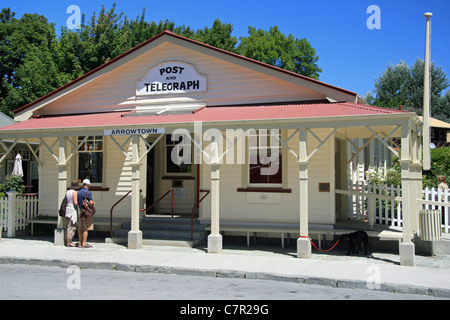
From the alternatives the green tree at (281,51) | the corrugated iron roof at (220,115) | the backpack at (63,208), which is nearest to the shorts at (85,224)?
the backpack at (63,208)

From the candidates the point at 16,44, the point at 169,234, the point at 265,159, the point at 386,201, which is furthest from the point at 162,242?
the point at 16,44

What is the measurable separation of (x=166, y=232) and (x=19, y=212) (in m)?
5.12

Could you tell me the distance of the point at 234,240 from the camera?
42.3ft

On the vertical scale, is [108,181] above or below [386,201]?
above

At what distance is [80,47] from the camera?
1027 inches

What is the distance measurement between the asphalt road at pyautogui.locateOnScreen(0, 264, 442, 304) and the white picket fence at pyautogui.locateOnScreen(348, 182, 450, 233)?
14.8 feet

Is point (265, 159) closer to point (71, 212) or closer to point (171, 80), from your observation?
point (171, 80)

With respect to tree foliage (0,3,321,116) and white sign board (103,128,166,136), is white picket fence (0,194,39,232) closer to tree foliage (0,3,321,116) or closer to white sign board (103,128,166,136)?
white sign board (103,128,166,136)

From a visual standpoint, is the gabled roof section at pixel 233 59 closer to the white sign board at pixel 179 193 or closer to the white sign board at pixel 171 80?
the white sign board at pixel 171 80

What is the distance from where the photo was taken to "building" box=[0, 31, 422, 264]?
10852 millimetres

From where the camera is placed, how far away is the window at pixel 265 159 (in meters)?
12.6

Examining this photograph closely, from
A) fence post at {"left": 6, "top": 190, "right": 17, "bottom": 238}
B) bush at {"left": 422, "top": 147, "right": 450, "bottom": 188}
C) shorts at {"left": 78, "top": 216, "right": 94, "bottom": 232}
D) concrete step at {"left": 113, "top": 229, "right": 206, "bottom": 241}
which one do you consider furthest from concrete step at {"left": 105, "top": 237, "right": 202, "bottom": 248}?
bush at {"left": 422, "top": 147, "right": 450, "bottom": 188}

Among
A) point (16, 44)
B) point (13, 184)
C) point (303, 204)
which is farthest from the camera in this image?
point (16, 44)
